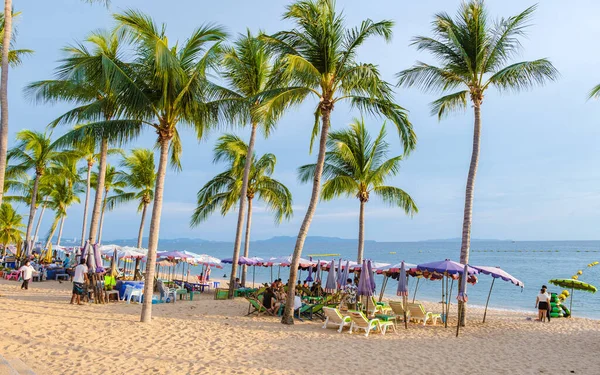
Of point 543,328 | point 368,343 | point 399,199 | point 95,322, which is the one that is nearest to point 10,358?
point 95,322

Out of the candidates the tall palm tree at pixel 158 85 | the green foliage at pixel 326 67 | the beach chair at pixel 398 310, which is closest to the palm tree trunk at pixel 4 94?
the tall palm tree at pixel 158 85

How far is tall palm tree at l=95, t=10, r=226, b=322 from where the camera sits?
10.9 m

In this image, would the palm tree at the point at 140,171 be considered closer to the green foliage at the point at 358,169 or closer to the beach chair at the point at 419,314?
the green foliage at the point at 358,169

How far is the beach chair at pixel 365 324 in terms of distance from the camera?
11.6 metres

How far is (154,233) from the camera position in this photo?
11.1 metres

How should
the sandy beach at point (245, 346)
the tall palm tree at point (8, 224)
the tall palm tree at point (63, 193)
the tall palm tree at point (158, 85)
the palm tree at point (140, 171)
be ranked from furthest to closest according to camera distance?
the tall palm tree at point (8, 224)
the tall palm tree at point (63, 193)
the palm tree at point (140, 171)
the tall palm tree at point (158, 85)
the sandy beach at point (245, 346)

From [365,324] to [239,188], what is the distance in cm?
1215

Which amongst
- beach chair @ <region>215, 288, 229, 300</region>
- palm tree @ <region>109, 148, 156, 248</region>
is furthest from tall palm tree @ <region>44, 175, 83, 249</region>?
beach chair @ <region>215, 288, 229, 300</region>

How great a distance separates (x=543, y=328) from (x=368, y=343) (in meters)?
7.48

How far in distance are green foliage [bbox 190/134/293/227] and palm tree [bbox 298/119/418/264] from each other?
2419mm

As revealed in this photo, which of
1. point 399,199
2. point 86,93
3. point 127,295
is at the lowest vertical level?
point 127,295

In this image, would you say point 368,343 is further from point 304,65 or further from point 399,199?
point 399,199

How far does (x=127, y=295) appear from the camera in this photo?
15633 mm

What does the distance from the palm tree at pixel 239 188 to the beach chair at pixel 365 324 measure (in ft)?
34.9
